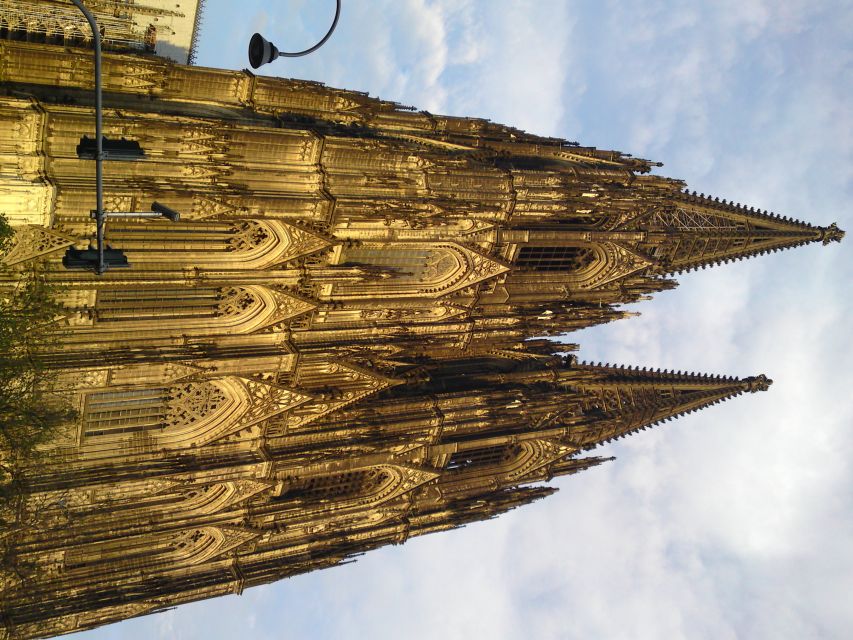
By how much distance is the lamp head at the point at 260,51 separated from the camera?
16312 mm

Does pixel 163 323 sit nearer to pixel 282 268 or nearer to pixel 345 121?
pixel 282 268

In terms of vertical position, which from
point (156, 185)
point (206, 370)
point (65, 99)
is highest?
point (65, 99)

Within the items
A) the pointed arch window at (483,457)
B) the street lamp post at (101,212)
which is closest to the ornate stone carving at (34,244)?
the street lamp post at (101,212)

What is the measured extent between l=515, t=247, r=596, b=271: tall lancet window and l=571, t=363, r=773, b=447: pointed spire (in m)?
6.20

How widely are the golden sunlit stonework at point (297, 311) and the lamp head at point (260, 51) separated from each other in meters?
7.11

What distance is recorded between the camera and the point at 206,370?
26703 millimetres

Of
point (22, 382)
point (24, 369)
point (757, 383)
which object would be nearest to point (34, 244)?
point (24, 369)

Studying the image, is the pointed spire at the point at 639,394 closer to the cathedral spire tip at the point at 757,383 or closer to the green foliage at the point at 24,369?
the cathedral spire tip at the point at 757,383

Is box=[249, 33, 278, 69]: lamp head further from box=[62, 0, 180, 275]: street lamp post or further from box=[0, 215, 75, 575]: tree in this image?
box=[0, 215, 75, 575]: tree

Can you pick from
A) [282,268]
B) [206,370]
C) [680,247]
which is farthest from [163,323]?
[680,247]

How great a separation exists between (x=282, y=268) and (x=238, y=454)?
7.30 meters

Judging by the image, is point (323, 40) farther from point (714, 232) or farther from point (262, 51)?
point (714, 232)

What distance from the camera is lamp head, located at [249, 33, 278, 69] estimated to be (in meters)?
16.3

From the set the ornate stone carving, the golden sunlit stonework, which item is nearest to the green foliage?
the ornate stone carving
